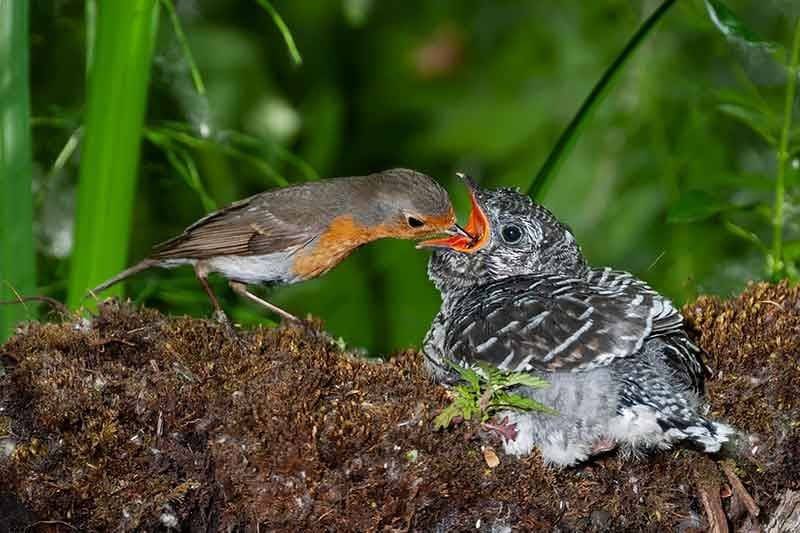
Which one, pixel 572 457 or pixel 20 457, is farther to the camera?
pixel 572 457

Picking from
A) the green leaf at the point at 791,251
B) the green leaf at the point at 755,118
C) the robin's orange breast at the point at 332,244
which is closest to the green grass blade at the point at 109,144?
the robin's orange breast at the point at 332,244

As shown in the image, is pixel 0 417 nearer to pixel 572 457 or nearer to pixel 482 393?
pixel 482 393

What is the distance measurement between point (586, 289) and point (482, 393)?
526 millimetres

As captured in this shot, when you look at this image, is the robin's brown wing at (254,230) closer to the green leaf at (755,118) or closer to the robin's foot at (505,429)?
the robin's foot at (505,429)

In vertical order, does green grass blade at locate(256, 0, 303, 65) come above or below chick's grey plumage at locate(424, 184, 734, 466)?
above

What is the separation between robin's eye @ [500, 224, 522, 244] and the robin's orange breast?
19.5 inches

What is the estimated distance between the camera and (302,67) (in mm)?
7191

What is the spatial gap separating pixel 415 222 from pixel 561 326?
1267 millimetres

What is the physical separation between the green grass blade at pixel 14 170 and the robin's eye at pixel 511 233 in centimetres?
168

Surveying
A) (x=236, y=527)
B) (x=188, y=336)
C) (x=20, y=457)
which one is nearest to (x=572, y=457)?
(x=236, y=527)

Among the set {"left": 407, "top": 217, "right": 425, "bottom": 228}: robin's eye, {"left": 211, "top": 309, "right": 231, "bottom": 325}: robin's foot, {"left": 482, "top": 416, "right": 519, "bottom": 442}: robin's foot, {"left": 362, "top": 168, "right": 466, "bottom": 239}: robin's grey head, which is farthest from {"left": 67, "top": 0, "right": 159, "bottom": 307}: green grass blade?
{"left": 482, "top": 416, "right": 519, "bottom": 442}: robin's foot

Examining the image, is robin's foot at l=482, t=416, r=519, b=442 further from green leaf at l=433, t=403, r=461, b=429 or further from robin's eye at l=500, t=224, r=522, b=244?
robin's eye at l=500, t=224, r=522, b=244

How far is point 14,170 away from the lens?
12.4 feet

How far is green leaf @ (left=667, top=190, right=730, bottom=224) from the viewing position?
13.3 ft
